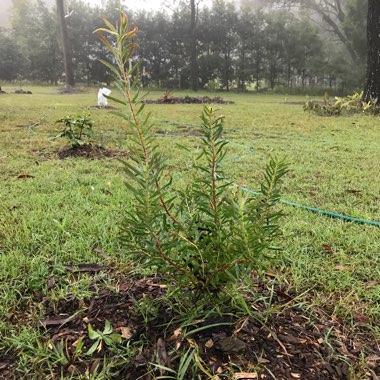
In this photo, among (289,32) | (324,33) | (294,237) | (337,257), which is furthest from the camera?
(324,33)

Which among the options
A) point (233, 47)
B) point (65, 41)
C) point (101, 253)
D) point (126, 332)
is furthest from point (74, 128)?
point (233, 47)

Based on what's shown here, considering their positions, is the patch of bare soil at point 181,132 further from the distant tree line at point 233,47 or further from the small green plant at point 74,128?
the distant tree line at point 233,47

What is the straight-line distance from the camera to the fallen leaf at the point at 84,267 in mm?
1596

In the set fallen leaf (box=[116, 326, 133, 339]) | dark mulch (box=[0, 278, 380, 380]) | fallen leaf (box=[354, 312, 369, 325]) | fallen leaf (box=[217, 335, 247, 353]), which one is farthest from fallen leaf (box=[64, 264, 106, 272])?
fallen leaf (box=[354, 312, 369, 325])

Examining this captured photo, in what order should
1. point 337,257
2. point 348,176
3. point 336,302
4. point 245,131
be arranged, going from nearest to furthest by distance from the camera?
point 336,302 < point 337,257 < point 348,176 < point 245,131

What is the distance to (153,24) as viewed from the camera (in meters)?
22.6

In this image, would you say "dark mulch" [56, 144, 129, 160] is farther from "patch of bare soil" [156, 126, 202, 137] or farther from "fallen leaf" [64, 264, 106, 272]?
"fallen leaf" [64, 264, 106, 272]

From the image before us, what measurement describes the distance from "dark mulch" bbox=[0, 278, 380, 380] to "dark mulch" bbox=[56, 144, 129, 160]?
8.56ft

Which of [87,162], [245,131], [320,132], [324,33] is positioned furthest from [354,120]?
[324,33]

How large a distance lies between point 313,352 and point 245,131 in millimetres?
4961

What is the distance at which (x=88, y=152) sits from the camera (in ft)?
12.8

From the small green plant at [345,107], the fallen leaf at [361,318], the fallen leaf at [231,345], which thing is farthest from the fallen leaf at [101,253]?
the small green plant at [345,107]

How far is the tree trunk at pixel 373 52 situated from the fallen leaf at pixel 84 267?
918cm

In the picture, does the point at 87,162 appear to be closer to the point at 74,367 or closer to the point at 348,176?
the point at 348,176
